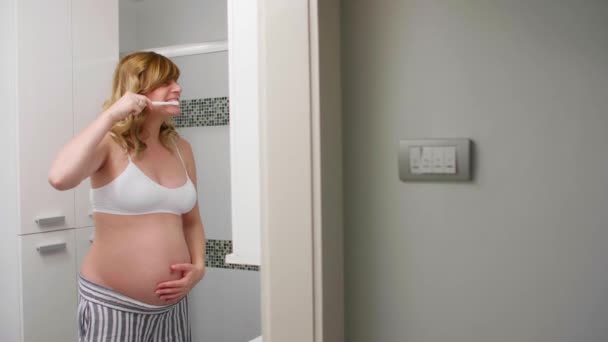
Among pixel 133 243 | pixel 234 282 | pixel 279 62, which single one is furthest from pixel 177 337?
pixel 279 62

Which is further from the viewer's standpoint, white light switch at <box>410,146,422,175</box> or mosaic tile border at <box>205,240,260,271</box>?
mosaic tile border at <box>205,240,260,271</box>

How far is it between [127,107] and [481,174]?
3.38ft

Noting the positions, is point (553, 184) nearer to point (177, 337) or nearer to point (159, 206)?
point (159, 206)

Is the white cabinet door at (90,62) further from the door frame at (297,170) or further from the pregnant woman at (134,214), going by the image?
the door frame at (297,170)

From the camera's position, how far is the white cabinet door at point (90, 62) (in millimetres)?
2039

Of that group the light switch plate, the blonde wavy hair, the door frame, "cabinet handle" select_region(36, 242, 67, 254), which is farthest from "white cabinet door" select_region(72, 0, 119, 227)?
the light switch plate

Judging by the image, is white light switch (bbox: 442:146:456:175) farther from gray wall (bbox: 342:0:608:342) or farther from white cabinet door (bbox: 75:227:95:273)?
white cabinet door (bbox: 75:227:95:273)

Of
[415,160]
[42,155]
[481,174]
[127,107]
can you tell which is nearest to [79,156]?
[127,107]

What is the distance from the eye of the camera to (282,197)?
0.86 m

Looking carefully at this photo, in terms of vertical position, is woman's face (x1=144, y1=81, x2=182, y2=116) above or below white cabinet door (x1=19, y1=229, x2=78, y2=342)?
above

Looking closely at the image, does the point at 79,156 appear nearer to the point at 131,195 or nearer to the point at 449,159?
the point at 131,195

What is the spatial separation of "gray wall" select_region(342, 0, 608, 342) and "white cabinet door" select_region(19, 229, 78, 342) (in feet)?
4.72

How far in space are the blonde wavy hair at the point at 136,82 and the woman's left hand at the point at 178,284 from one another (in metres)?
0.41

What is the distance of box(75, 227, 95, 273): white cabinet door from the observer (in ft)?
6.71
